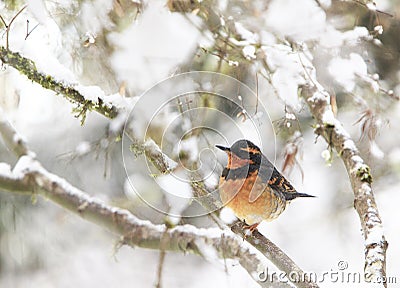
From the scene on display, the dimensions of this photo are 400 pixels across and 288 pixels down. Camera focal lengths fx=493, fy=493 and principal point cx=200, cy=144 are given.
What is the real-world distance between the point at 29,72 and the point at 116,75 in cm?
41

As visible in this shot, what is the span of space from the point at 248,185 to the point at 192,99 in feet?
1.03

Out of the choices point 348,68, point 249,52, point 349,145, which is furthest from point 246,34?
point 349,145

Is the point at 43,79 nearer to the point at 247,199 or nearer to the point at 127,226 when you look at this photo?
the point at 127,226

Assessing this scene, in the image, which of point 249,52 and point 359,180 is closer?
point 359,180

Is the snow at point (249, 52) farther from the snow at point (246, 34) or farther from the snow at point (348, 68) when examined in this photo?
the snow at point (348, 68)

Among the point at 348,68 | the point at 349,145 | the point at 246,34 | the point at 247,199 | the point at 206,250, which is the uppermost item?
the point at 246,34

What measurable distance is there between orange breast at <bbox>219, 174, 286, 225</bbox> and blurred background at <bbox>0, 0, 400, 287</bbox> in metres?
0.05

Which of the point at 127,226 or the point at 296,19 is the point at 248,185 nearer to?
the point at 127,226

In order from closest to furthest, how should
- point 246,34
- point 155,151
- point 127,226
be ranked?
1. point 155,151
2. point 127,226
3. point 246,34

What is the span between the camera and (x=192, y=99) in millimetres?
1512

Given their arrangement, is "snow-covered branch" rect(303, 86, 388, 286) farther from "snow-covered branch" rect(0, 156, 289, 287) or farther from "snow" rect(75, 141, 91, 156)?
"snow" rect(75, 141, 91, 156)

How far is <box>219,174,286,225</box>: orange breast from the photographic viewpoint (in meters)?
1.45

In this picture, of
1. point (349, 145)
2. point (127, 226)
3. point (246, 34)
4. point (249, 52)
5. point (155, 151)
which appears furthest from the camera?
point (246, 34)

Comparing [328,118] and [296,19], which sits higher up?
[296,19]
